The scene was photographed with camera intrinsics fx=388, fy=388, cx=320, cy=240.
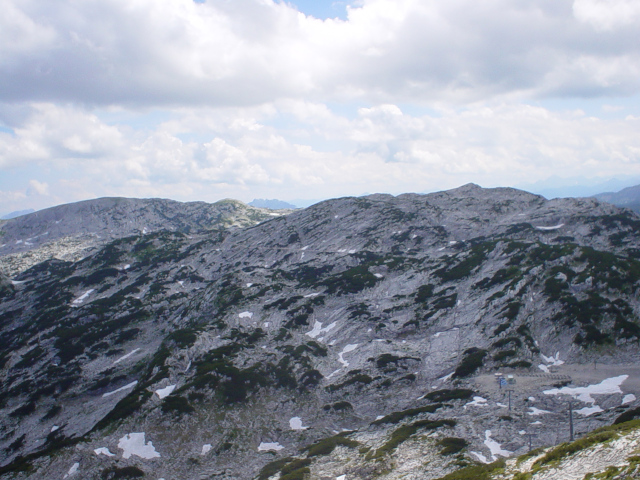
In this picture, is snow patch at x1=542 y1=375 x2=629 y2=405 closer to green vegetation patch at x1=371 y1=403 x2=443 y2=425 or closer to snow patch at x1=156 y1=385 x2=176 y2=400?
green vegetation patch at x1=371 y1=403 x2=443 y2=425

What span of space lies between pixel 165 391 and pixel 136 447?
46.1ft

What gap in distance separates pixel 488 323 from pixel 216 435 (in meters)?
53.6

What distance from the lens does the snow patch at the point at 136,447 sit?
173 ft

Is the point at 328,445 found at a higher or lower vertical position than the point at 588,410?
lower

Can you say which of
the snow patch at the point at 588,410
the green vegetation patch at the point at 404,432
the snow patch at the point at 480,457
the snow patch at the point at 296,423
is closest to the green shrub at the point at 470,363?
the green vegetation patch at the point at 404,432

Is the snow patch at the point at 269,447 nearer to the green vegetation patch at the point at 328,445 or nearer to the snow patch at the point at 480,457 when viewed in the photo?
the green vegetation patch at the point at 328,445

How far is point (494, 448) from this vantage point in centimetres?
4178

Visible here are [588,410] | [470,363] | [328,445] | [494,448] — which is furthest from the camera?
[470,363]

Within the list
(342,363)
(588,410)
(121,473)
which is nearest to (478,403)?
(588,410)

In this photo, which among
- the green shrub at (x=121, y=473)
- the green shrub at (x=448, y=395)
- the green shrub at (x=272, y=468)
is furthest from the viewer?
the green shrub at (x=448, y=395)

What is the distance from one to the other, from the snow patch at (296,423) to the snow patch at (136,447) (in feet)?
63.0

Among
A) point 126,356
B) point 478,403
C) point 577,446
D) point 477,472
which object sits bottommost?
point 126,356

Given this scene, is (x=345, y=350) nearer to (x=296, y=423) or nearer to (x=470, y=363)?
(x=296, y=423)

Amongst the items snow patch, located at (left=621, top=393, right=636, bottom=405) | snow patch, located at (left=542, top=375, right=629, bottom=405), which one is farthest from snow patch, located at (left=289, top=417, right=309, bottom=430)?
snow patch, located at (left=621, top=393, right=636, bottom=405)
